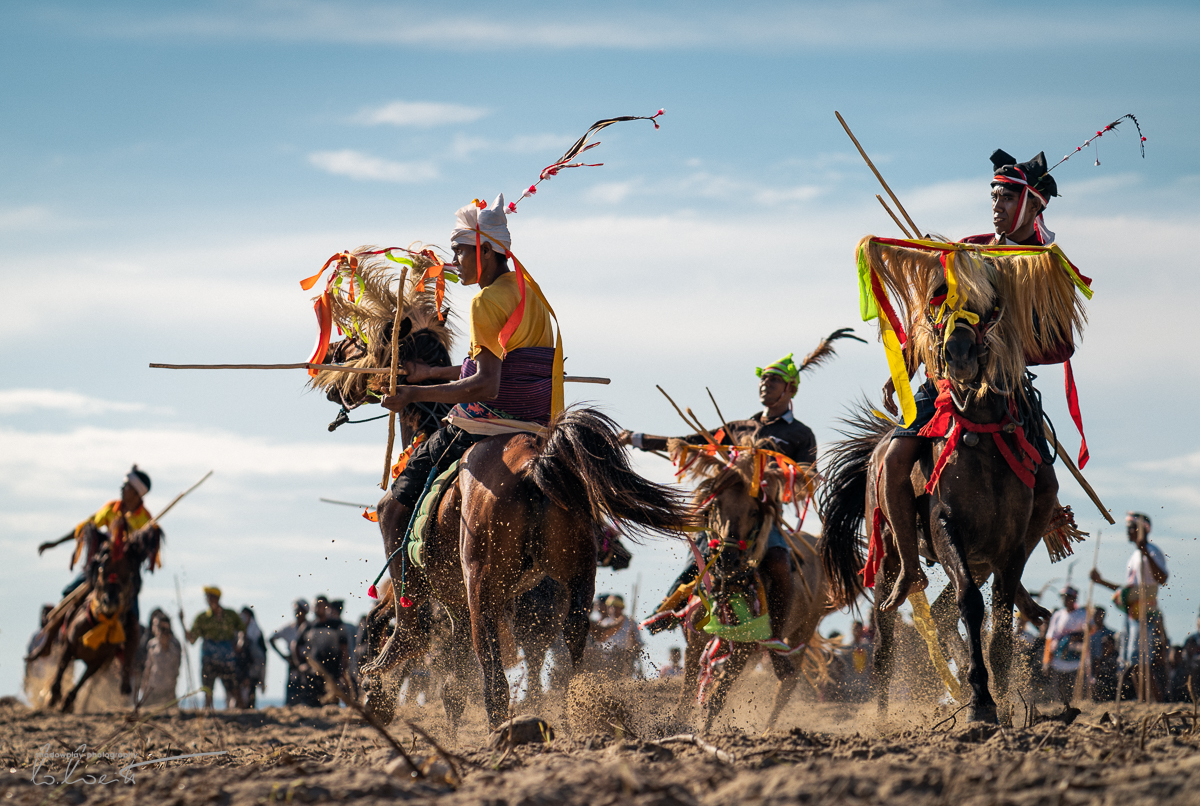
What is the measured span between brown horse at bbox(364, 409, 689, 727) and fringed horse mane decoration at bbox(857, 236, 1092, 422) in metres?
1.59

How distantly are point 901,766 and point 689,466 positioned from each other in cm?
352

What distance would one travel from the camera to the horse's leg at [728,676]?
24.2 ft

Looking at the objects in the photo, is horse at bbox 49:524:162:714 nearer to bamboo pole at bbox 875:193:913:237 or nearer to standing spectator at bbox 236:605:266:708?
standing spectator at bbox 236:605:266:708

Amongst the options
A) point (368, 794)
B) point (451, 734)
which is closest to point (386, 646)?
point (451, 734)

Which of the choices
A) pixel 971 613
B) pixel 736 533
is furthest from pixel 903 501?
pixel 736 533

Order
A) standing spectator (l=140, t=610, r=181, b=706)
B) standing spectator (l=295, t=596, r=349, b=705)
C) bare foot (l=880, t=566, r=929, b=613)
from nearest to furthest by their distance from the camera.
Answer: bare foot (l=880, t=566, r=929, b=613), standing spectator (l=295, t=596, r=349, b=705), standing spectator (l=140, t=610, r=181, b=706)

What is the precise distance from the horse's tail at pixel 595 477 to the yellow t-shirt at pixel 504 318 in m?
0.55

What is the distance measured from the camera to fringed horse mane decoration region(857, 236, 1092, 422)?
5.88 m

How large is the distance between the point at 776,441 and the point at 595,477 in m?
2.90

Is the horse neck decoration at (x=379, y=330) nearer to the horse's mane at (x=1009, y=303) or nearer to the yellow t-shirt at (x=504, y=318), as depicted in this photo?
the yellow t-shirt at (x=504, y=318)

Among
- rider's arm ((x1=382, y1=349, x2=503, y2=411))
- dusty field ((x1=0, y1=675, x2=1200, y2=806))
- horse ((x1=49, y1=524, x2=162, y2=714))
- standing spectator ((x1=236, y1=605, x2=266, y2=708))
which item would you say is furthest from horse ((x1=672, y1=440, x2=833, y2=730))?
standing spectator ((x1=236, y1=605, x2=266, y2=708))

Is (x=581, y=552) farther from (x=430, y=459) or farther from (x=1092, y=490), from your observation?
(x=1092, y=490)

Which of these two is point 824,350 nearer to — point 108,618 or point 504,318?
point 504,318

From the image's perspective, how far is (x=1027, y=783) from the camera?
332 centimetres
